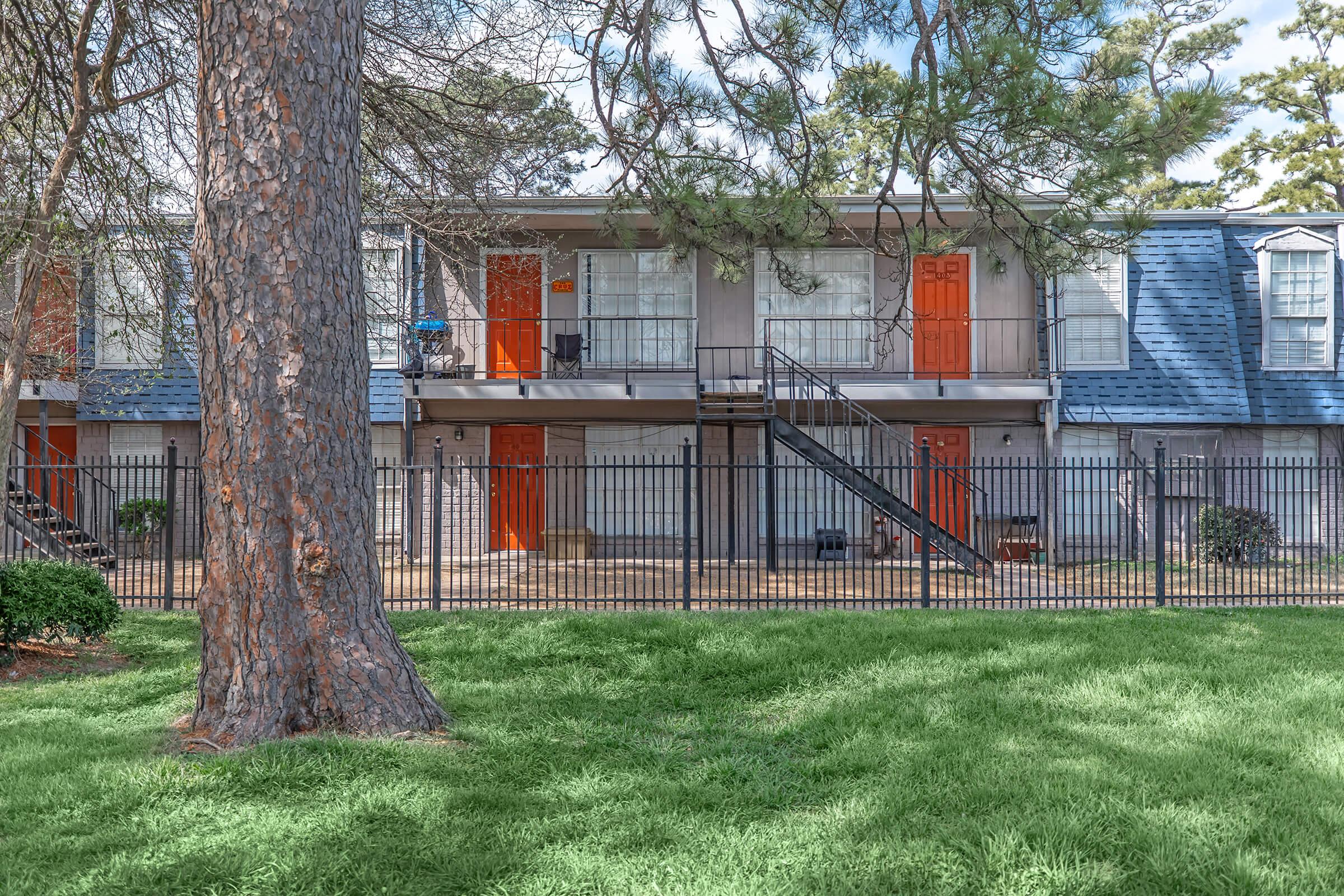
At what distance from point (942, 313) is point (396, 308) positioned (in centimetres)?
902

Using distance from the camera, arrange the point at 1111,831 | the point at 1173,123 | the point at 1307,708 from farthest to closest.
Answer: the point at 1173,123
the point at 1307,708
the point at 1111,831

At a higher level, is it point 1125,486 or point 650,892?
point 1125,486

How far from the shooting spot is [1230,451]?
1590 centimetres

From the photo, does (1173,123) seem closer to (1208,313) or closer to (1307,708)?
(1307,708)

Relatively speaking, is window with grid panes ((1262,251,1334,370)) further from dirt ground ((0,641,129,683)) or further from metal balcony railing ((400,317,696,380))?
dirt ground ((0,641,129,683))

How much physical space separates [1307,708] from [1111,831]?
8.92 ft

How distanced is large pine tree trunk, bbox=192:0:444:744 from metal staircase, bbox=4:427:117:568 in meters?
6.41

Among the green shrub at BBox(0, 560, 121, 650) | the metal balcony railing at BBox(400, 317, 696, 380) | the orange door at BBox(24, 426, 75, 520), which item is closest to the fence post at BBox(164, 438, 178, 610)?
the green shrub at BBox(0, 560, 121, 650)

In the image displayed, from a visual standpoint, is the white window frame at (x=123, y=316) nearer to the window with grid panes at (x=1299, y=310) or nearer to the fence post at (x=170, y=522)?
the fence post at (x=170, y=522)

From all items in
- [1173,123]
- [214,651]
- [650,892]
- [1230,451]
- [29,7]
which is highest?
[29,7]

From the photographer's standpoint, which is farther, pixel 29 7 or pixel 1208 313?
pixel 1208 313

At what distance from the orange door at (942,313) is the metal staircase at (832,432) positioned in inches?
52.8

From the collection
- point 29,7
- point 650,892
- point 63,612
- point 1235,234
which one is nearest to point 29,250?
point 29,7

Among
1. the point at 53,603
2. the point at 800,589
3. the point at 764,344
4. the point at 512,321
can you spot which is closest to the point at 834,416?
the point at 764,344
